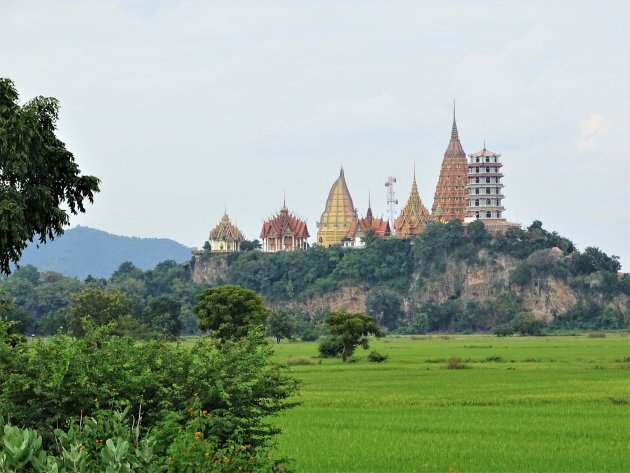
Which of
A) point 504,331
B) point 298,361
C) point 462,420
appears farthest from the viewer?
point 504,331

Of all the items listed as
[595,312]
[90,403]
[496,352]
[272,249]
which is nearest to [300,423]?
[90,403]

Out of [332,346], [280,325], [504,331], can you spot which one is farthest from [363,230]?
[332,346]

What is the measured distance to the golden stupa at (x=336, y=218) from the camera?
163500mm

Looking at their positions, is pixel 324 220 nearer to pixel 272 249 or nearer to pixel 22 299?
pixel 272 249

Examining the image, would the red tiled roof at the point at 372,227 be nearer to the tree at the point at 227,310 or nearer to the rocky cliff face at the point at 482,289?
the rocky cliff face at the point at 482,289

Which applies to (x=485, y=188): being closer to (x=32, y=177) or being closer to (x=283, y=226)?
(x=283, y=226)

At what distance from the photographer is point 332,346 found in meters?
61.3

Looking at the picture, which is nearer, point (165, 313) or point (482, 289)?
point (165, 313)

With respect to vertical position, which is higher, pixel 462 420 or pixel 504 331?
pixel 504 331

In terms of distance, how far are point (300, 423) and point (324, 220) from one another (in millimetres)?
137142

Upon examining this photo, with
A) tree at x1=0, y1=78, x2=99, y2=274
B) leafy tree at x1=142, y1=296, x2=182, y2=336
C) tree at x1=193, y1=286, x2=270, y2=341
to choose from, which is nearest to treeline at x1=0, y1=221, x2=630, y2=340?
leafy tree at x1=142, y1=296, x2=182, y2=336

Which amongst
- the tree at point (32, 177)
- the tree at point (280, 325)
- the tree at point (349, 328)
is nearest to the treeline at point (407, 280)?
the tree at point (280, 325)

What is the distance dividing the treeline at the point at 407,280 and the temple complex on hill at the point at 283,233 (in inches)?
155

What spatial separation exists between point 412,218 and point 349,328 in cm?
9689
